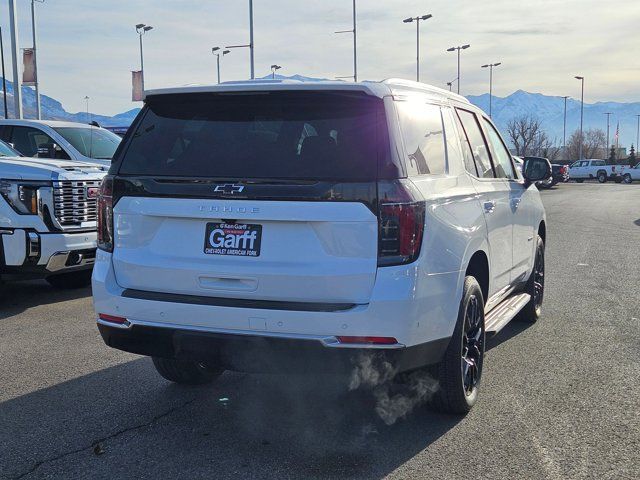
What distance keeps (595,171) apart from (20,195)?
175 ft

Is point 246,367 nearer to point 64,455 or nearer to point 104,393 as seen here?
point 64,455

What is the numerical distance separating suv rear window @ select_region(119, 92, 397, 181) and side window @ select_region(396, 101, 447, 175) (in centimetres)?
23

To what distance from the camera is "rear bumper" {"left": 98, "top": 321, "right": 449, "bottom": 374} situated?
3.30 m

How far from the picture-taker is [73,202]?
23.6 ft

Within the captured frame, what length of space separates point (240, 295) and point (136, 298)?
625 millimetres

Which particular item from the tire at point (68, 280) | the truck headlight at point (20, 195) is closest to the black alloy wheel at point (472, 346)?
the truck headlight at point (20, 195)

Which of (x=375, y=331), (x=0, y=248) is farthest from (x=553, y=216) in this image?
(x=375, y=331)

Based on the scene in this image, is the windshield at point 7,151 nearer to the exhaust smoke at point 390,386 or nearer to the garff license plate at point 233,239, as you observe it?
the garff license plate at point 233,239

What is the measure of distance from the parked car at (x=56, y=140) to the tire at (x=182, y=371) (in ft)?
19.3

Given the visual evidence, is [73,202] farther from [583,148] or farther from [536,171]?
A: [583,148]

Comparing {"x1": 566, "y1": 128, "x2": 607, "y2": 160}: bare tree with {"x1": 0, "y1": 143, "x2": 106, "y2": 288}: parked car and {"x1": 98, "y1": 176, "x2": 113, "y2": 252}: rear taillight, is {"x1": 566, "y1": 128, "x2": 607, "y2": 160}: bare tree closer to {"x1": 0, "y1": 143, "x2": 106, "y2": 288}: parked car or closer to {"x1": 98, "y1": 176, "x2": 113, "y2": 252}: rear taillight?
{"x1": 0, "y1": 143, "x2": 106, "y2": 288}: parked car

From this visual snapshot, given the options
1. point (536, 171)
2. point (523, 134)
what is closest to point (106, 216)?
point (536, 171)

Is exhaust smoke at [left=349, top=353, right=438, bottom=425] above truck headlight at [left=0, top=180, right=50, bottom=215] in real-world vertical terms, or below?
below

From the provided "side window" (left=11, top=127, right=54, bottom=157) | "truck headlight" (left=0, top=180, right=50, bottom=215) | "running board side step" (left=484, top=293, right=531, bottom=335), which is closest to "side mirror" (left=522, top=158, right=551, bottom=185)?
"running board side step" (left=484, top=293, right=531, bottom=335)
